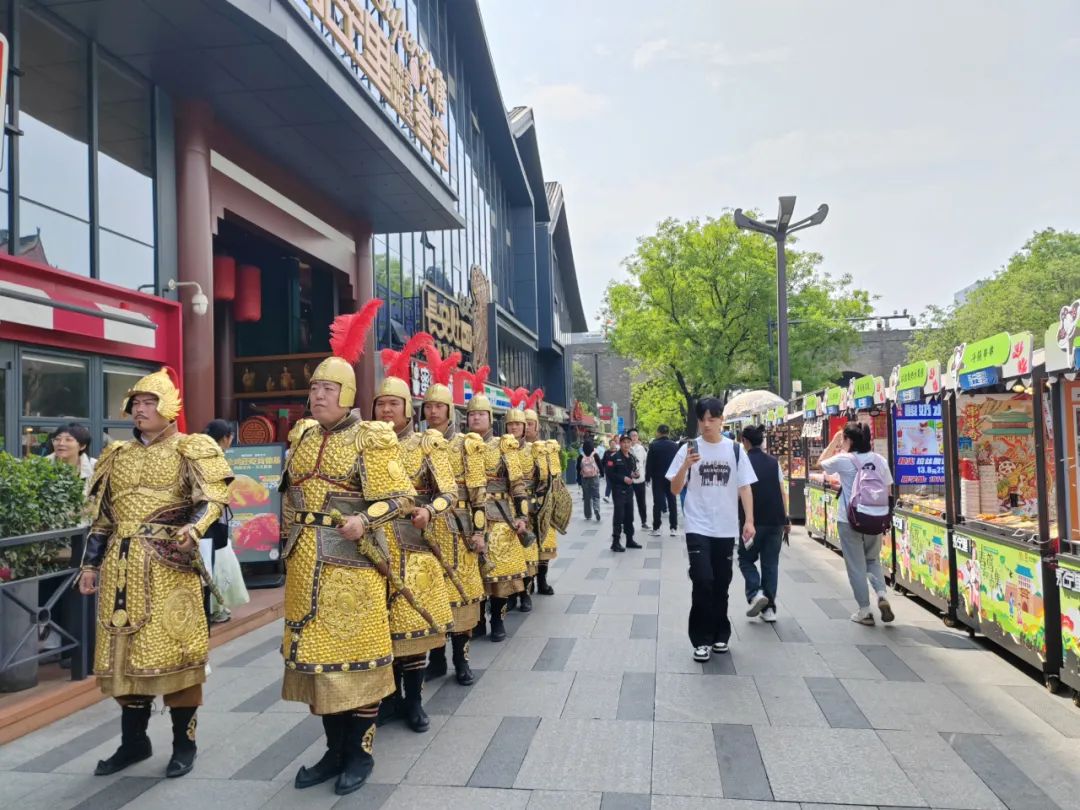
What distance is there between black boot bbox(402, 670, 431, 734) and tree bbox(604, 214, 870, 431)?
2385 cm

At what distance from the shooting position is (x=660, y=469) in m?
12.4

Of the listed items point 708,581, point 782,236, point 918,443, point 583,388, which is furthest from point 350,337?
point 583,388

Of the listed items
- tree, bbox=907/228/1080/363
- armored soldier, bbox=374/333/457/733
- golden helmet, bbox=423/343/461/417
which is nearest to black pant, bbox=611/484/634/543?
golden helmet, bbox=423/343/461/417

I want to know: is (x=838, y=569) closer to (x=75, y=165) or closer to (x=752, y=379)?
(x=75, y=165)

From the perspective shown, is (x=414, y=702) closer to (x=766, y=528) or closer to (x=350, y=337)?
(x=350, y=337)

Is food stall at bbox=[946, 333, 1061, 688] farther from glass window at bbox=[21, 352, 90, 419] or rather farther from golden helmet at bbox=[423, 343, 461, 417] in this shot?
glass window at bbox=[21, 352, 90, 419]

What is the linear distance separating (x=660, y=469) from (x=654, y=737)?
852 centimetres

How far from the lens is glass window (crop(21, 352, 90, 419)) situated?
292 inches

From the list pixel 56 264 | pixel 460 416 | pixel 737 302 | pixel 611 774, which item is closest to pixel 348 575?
pixel 611 774

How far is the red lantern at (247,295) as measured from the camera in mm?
13562

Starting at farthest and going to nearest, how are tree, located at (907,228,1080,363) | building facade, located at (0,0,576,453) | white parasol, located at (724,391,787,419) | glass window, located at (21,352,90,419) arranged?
tree, located at (907,228,1080,363) → white parasol, located at (724,391,787,419) → building facade, located at (0,0,576,453) → glass window, located at (21,352,90,419)

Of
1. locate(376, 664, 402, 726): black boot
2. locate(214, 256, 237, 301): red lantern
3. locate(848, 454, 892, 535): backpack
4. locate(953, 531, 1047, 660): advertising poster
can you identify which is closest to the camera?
locate(376, 664, 402, 726): black boot

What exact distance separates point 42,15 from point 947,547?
9786 mm

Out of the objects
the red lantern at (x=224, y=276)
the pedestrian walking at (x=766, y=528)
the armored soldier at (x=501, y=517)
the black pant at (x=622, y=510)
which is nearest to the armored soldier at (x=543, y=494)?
Result: the armored soldier at (x=501, y=517)
